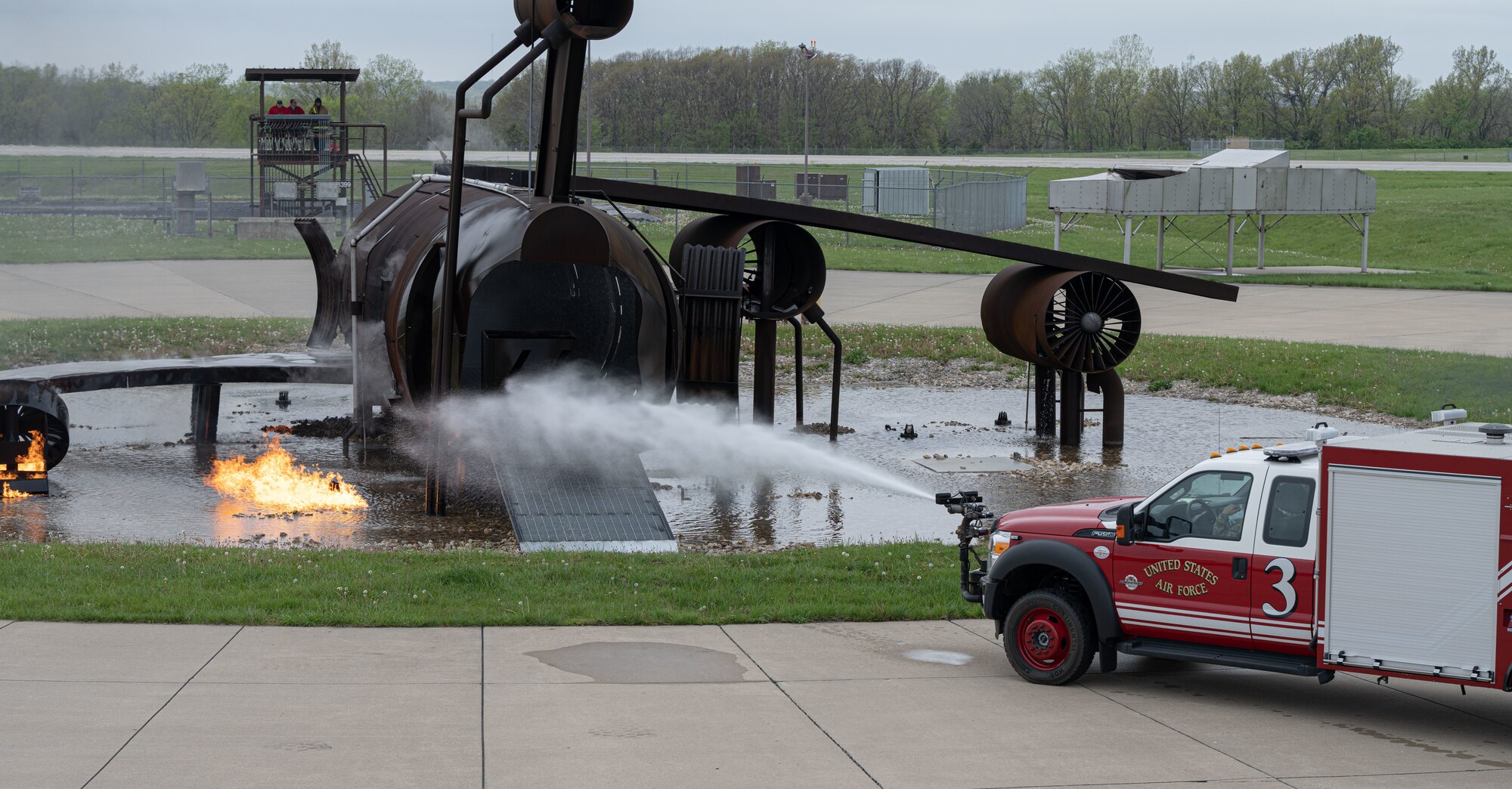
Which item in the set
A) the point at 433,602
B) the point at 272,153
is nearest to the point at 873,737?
the point at 433,602

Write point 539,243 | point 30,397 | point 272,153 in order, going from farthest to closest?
point 272,153 < point 30,397 < point 539,243

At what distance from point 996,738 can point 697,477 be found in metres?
9.69

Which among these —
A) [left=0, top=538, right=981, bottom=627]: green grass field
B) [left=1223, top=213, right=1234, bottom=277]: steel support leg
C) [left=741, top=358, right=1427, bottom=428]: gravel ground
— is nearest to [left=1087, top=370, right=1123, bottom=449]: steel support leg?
[left=741, top=358, right=1427, bottom=428]: gravel ground

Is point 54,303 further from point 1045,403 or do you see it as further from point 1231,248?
point 1231,248

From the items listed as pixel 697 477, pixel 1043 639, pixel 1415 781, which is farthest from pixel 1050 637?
pixel 697 477

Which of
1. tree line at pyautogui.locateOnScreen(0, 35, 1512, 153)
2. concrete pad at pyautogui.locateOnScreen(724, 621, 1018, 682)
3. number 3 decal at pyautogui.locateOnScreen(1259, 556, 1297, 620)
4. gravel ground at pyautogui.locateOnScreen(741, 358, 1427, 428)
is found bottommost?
concrete pad at pyautogui.locateOnScreen(724, 621, 1018, 682)

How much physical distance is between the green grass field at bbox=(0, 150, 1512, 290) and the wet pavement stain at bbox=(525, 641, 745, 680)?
34.6 metres

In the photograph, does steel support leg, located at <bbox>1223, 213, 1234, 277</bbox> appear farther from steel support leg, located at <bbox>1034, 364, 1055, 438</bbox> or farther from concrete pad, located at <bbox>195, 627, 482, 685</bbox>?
concrete pad, located at <bbox>195, 627, 482, 685</bbox>

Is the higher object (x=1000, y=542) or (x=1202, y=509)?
(x=1202, y=509)

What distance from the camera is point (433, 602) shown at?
11531 millimetres

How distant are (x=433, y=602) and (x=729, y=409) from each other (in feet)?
22.4

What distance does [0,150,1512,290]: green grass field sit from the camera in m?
44.0

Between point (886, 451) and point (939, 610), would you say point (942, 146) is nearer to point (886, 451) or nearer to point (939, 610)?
point (886, 451)

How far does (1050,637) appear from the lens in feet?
33.0
